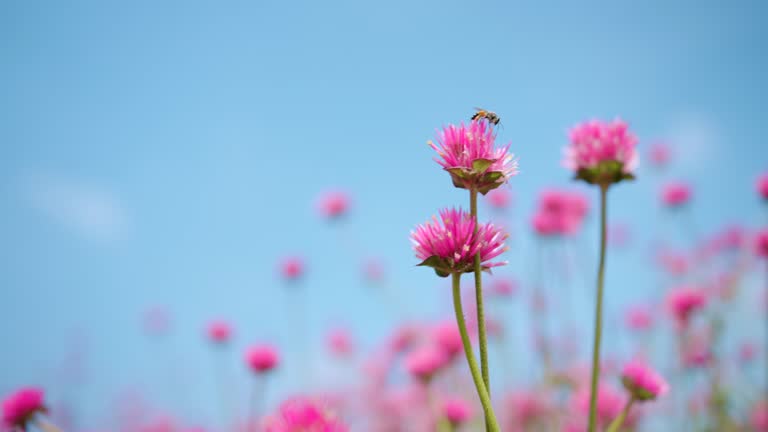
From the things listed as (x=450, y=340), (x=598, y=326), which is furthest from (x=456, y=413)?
(x=598, y=326)

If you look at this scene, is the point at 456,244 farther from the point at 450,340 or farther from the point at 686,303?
the point at 686,303

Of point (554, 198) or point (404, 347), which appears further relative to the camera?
point (404, 347)

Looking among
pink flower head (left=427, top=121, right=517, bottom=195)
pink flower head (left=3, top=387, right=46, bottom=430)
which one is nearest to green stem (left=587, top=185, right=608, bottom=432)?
pink flower head (left=427, top=121, right=517, bottom=195)

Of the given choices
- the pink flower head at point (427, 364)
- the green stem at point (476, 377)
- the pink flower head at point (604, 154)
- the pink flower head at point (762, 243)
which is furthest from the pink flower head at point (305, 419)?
the pink flower head at point (762, 243)

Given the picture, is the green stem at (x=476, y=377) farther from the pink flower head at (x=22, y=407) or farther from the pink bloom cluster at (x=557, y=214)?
the pink bloom cluster at (x=557, y=214)

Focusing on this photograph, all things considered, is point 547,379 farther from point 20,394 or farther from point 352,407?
point 352,407

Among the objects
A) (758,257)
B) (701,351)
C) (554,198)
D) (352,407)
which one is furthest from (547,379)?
(352,407)
